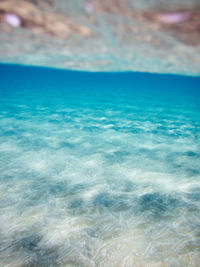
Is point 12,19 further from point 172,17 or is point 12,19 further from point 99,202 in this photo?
point 99,202

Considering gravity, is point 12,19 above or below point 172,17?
above

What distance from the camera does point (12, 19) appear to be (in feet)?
14.7

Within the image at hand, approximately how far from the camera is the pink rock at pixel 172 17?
3.35 metres

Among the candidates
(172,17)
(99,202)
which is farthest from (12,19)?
(99,202)

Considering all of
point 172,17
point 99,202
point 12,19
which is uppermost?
point 12,19

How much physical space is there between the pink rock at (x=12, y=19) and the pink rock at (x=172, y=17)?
335 cm

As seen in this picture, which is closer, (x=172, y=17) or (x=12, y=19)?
(x=172, y=17)

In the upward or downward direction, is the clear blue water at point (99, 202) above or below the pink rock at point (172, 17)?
below

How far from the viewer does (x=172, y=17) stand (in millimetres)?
Answer: 3561

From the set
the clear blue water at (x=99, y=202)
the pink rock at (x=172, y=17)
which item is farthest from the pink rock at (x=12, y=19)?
the clear blue water at (x=99, y=202)

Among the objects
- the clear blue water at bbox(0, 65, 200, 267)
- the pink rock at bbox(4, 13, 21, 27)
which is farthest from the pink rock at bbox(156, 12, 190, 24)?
the clear blue water at bbox(0, 65, 200, 267)

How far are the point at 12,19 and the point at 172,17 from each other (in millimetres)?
3823

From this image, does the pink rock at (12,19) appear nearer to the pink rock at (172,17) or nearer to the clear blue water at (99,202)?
the pink rock at (172,17)

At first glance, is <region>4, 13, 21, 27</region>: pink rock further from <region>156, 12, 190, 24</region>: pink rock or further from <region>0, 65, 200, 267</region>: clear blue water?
<region>0, 65, 200, 267</region>: clear blue water
